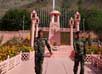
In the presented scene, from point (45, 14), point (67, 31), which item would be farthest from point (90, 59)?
point (45, 14)

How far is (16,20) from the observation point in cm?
4572

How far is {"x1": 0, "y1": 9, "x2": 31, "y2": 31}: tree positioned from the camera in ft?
147

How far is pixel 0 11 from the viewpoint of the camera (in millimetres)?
53000

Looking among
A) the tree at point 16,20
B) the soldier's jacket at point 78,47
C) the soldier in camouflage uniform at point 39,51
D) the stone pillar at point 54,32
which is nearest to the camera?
the soldier in camouflage uniform at point 39,51

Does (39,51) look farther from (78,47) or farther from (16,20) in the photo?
(16,20)

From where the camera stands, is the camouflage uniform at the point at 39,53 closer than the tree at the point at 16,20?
Yes

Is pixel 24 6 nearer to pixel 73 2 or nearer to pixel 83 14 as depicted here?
pixel 73 2

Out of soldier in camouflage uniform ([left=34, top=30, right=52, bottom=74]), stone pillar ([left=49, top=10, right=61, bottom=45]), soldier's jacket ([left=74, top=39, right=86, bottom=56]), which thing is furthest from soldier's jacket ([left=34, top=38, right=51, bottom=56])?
stone pillar ([left=49, top=10, right=61, bottom=45])

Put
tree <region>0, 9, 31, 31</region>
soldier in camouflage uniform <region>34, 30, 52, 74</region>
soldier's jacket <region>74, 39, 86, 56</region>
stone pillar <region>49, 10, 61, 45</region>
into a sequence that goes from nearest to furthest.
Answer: soldier in camouflage uniform <region>34, 30, 52, 74</region> < soldier's jacket <region>74, 39, 86, 56</region> < stone pillar <region>49, 10, 61, 45</region> < tree <region>0, 9, 31, 31</region>

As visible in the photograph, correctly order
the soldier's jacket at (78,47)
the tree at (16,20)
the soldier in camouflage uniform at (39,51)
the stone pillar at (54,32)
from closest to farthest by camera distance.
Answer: the soldier in camouflage uniform at (39,51)
the soldier's jacket at (78,47)
the stone pillar at (54,32)
the tree at (16,20)

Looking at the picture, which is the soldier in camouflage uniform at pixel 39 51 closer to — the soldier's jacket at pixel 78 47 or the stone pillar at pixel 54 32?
the soldier's jacket at pixel 78 47

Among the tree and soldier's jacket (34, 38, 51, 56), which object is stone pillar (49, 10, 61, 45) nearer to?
the tree

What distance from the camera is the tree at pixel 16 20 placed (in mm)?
44781

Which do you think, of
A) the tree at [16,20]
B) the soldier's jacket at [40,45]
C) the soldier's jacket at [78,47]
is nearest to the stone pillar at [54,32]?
the tree at [16,20]
